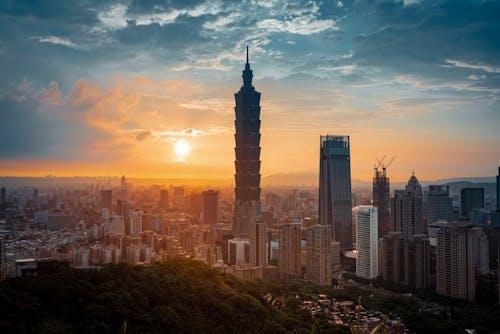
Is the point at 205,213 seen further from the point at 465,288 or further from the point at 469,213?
the point at 465,288

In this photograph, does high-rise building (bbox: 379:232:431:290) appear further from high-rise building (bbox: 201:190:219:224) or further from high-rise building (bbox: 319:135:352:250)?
high-rise building (bbox: 201:190:219:224)

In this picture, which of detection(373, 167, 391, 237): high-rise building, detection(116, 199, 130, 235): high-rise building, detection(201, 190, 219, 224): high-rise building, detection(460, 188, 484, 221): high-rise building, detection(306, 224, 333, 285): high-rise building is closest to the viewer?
detection(306, 224, 333, 285): high-rise building

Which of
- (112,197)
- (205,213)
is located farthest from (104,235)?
(205,213)

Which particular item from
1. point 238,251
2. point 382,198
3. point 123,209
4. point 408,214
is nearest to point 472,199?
point 382,198

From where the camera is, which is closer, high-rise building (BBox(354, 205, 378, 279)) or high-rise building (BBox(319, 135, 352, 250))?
high-rise building (BBox(354, 205, 378, 279))

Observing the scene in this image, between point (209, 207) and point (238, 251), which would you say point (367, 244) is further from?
point (209, 207)

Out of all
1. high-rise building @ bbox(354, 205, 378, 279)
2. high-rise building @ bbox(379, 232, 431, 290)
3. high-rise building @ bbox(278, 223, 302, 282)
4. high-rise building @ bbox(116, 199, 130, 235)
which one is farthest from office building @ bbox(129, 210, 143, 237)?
high-rise building @ bbox(379, 232, 431, 290)
